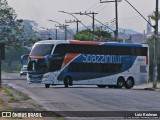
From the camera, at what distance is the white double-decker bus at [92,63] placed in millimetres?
48844

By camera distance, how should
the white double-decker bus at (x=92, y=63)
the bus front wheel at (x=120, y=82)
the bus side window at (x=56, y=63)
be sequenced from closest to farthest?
the bus side window at (x=56, y=63) → the white double-decker bus at (x=92, y=63) → the bus front wheel at (x=120, y=82)

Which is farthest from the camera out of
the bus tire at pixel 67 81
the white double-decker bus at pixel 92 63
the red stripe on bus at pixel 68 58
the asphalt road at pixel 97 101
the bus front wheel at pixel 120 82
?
the bus front wheel at pixel 120 82

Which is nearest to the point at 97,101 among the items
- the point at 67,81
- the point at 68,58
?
the point at 68,58

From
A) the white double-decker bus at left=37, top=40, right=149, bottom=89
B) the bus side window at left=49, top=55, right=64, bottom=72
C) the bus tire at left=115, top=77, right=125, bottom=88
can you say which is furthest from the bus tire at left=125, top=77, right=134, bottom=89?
the bus side window at left=49, top=55, right=64, bottom=72

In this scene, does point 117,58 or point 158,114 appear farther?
point 117,58

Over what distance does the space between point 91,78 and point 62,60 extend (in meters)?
3.53

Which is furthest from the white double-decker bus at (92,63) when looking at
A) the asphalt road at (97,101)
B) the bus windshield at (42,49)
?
the asphalt road at (97,101)

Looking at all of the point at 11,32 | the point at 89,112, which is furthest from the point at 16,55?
the point at 89,112

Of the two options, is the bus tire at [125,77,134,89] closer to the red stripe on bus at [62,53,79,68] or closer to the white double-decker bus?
the white double-decker bus

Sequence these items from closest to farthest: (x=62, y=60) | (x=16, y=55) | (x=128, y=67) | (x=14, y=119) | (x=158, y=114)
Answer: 1. (x=14, y=119)
2. (x=158, y=114)
3. (x=62, y=60)
4. (x=128, y=67)
5. (x=16, y=55)

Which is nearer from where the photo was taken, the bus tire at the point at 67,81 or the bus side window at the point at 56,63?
the bus side window at the point at 56,63

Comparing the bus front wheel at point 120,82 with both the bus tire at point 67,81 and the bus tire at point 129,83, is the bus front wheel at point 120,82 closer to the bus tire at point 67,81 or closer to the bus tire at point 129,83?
the bus tire at point 129,83

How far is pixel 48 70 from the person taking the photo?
4900 cm

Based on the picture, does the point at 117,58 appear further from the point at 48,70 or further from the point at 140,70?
the point at 48,70
